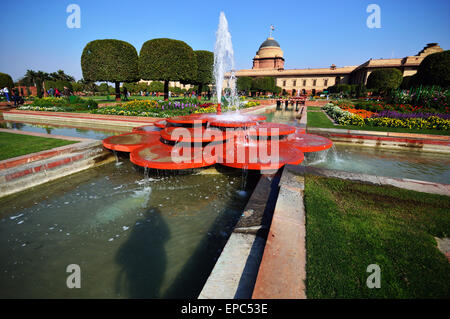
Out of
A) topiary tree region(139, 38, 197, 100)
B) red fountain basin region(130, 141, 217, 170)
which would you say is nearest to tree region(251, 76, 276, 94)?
topiary tree region(139, 38, 197, 100)

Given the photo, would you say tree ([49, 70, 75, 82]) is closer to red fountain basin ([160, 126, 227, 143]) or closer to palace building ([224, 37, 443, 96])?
palace building ([224, 37, 443, 96])

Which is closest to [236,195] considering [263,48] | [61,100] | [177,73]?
[177,73]

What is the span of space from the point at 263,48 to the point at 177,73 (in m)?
54.0

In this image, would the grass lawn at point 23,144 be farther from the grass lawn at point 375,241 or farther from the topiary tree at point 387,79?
the topiary tree at point 387,79

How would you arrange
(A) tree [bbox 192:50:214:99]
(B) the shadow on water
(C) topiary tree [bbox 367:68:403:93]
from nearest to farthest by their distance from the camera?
(B) the shadow on water → (A) tree [bbox 192:50:214:99] → (C) topiary tree [bbox 367:68:403:93]

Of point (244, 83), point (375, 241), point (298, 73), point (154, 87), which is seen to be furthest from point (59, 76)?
point (375, 241)

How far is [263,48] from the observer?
6347cm

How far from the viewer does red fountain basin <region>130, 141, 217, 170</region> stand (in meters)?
4.33

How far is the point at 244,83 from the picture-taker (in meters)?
41.0

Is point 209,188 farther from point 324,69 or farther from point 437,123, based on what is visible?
point 324,69

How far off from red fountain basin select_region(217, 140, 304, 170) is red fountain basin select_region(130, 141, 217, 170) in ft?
1.17

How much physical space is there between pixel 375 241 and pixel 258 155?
291 centimetres

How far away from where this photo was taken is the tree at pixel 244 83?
4108cm

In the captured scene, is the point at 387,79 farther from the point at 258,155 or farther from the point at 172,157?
the point at 172,157
